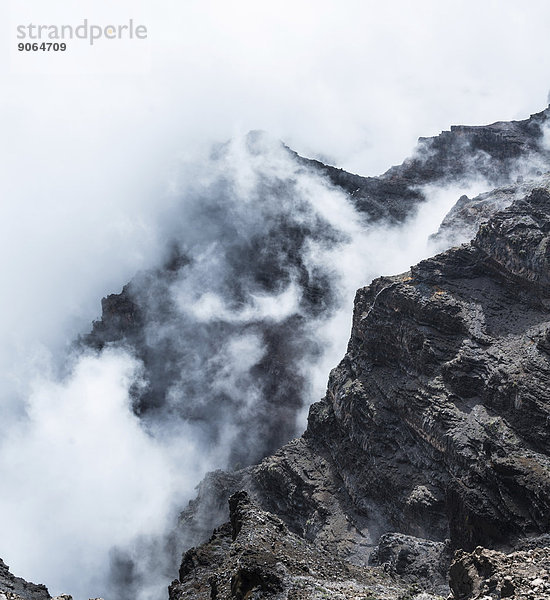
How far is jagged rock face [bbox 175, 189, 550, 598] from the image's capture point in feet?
246

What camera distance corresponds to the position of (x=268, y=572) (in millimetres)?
42531

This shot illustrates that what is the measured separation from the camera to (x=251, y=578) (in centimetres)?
4253

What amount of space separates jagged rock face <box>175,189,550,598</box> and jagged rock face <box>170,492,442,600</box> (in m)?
25.6

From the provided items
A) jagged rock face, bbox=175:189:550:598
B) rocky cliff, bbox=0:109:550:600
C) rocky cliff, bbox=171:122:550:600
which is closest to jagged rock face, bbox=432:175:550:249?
rocky cliff, bbox=0:109:550:600

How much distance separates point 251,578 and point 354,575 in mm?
12634

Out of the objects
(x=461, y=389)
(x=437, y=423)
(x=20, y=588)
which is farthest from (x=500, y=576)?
(x=461, y=389)

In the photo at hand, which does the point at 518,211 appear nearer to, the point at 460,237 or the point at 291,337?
the point at 460,237

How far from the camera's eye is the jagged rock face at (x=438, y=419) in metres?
74.9

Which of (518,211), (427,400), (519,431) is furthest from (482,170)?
(519,431)

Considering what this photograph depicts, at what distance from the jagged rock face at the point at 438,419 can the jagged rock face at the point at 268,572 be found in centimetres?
2559

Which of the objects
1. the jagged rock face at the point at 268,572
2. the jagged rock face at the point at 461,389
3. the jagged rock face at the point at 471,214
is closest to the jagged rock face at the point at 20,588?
the jagged rock face at the point at 268,572

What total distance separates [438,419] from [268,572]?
5330 cm

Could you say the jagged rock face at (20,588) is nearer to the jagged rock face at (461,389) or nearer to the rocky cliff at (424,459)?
the rocky cliff at (424,459)

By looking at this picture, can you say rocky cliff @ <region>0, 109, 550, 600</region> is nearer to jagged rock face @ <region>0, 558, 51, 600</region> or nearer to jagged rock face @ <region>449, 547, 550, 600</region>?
jagged rock face @ <region>449, 547, 550, 600</region>
